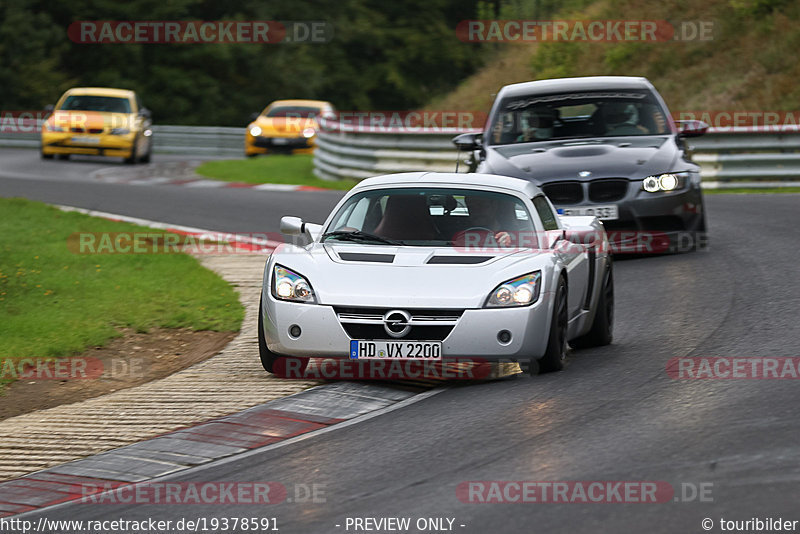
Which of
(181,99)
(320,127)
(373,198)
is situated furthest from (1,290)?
(181,99)

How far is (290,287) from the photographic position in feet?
27.1

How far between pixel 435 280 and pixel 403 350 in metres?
0.48

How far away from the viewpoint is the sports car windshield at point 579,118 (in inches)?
557

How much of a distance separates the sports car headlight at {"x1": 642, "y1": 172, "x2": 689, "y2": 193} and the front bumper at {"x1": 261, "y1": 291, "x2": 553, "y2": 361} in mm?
5264

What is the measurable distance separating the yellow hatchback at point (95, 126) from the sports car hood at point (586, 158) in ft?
61.4

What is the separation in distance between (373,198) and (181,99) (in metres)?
46.6
